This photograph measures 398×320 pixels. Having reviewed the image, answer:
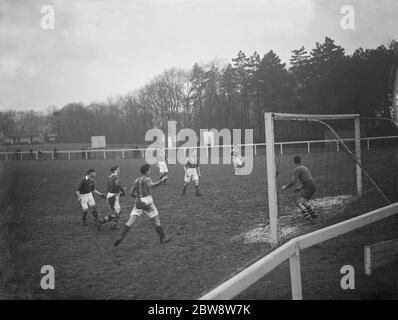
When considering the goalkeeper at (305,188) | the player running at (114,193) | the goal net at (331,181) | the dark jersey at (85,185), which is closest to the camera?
the goal net at (331,181)

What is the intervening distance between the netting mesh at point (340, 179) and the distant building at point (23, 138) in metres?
9.23

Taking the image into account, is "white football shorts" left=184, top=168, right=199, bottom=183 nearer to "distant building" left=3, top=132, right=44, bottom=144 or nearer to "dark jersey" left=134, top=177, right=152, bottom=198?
"dark jersey" left=134, top=177, right=152, bottom=198

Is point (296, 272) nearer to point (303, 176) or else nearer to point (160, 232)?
point (160, 232)

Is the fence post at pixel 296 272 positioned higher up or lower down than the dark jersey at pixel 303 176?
lower down

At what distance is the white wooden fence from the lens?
7.28 ft

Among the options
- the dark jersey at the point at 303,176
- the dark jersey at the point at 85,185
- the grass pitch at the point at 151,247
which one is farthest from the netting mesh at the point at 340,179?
the dark jersey at the point at 85,185

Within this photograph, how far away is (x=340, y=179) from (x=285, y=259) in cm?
1327

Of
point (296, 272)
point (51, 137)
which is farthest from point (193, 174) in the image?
point (51, 137)

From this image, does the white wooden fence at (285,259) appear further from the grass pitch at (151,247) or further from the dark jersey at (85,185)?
the dark jersey at (85,185)

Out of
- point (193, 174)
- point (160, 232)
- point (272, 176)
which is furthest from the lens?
point (193, 174)

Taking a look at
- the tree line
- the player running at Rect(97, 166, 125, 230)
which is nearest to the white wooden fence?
the player running at Rect(97, 166, 125, 230)

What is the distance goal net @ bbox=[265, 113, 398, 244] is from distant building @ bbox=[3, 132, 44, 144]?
9.11 meters

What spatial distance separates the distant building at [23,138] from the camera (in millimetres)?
11490

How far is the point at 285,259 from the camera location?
272 centimetres
